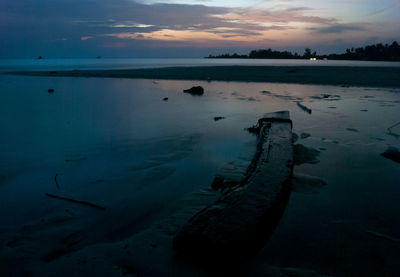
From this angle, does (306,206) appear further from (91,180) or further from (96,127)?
(96,127)

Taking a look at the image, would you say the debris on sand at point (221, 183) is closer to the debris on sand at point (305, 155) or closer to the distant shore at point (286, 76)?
the debris on sand at point (305, 155)

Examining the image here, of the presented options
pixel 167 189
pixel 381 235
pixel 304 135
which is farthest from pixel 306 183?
pixel 304 135

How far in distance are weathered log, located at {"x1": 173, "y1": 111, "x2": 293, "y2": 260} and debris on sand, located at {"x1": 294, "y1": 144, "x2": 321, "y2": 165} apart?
0.95 m

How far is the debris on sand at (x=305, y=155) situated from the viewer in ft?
13.0

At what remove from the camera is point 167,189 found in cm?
314

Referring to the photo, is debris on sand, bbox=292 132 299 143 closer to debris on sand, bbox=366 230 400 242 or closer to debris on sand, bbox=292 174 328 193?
debris on sand, bbox=292 174 328 193

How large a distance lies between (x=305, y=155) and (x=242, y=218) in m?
2.67

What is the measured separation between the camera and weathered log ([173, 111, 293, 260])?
1764mm

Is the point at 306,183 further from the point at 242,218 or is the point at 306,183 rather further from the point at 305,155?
the point at 242,218

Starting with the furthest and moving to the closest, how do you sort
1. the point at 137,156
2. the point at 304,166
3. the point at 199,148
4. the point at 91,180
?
the point at 199,148, the point at 137,156, the point at 304,166, the point at 91,180

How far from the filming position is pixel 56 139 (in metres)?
5.28

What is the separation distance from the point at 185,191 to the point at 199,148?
171 centimetres

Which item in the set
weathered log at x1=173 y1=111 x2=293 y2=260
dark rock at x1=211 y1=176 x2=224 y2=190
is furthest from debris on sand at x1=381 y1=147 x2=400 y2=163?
dark rock at x1=211 y1=176 x2=224 y2=190

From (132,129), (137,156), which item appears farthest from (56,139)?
(137,156)
